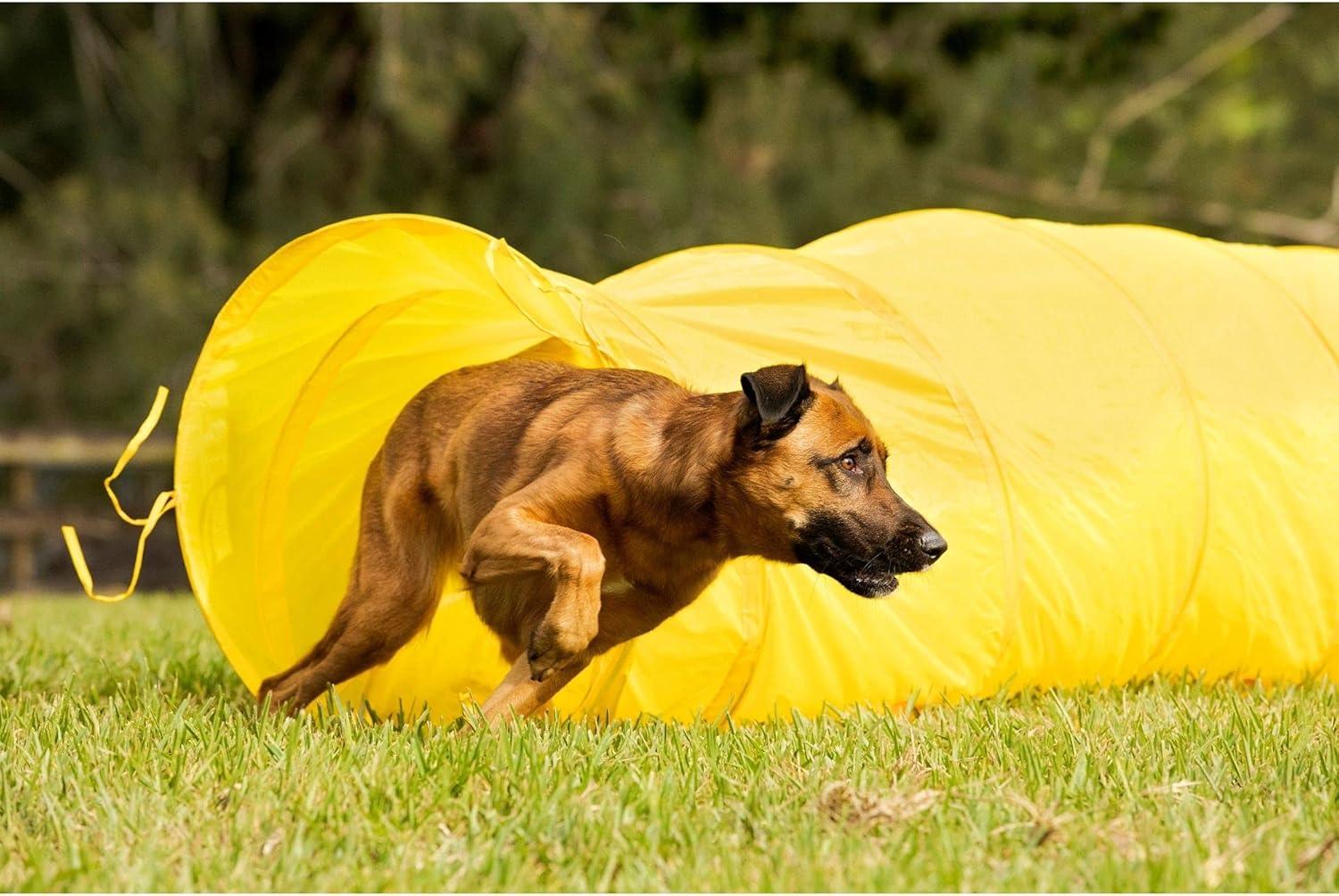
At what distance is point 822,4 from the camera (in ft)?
53.0

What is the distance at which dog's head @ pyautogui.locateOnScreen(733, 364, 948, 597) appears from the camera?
17.6ft

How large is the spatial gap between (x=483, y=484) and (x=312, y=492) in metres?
1.71

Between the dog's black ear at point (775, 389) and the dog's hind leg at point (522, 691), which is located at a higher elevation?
the dog's black ear at point (775, 389)

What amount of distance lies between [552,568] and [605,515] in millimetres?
498

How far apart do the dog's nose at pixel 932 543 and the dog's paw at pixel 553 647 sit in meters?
1.13

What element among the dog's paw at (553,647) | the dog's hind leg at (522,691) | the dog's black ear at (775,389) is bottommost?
the dog's hind leg at (522,691)

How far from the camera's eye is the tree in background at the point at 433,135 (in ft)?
51.4

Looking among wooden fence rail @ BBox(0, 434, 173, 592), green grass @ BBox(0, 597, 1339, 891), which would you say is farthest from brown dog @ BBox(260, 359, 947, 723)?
wooden fence rail @ BBox(0, 434, 173, 592)

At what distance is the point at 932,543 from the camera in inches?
209

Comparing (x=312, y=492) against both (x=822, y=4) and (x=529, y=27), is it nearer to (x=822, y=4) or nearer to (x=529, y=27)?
(x=529, y=27)

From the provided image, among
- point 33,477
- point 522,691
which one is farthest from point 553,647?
point 33,477

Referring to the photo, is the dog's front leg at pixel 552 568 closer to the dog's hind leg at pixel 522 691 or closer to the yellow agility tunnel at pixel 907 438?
the dog's hind leg at pixel 522 691

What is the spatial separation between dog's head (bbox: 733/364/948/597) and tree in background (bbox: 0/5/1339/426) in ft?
33.9

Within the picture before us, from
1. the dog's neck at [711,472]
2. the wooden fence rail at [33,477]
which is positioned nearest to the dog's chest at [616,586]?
the dog's neck at [711,472]
